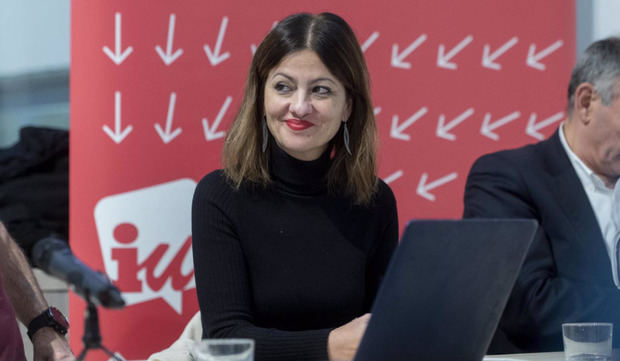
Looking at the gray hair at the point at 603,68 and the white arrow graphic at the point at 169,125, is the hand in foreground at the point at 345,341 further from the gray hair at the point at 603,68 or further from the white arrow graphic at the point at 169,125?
the gray hair at the point at 603,68

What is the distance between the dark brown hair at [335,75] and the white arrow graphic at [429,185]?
2.13 ft

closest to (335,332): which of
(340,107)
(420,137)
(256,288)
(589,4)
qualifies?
(256,288)

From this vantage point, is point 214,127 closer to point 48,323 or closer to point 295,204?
point 295,204

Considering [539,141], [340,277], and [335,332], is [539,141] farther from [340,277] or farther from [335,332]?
[335,332]

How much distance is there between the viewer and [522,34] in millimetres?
2938

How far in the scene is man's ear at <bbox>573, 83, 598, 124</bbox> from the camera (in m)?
2.58

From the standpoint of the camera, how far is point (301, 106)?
205cm

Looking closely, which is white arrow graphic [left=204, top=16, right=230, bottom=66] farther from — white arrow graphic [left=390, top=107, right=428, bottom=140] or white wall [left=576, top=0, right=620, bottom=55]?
white wall [left=576, top=0, right=620, bottom=55]

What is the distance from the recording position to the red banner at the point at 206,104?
2.64m

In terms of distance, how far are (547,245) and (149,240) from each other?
119 cm

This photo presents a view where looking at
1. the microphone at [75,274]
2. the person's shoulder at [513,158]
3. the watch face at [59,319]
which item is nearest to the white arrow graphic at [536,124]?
the person's shoulder at [513,158]

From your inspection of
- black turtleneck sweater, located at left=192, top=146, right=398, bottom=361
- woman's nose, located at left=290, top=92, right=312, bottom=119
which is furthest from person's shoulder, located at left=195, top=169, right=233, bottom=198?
woman's nose, located at left=290, top=92, right=312, bottom=119

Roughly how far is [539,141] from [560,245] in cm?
46

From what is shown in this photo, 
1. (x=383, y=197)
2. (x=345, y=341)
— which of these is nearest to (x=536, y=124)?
(x=383, y=197)
